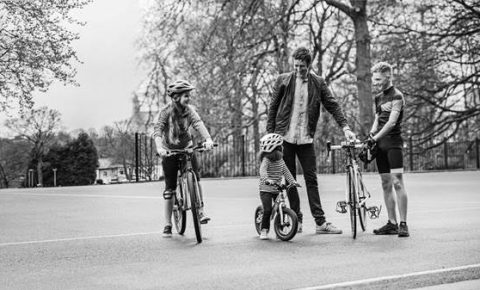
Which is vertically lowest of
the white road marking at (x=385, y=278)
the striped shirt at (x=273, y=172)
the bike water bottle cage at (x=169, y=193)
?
the white road marking at (x=385, y=278)

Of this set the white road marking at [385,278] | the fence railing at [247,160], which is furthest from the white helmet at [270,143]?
the fence railing at [247,160]

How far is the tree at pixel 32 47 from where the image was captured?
70.4ft

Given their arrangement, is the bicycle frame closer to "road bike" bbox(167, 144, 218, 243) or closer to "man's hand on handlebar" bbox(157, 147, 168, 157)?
"road bike" bbox(167, 144, 218, 243)

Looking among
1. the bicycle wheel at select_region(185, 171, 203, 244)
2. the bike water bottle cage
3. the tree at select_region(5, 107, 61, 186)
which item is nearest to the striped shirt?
the bicycle wheel at select_region(185, 171, 203, 244)

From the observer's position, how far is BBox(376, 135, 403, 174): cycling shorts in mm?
8305

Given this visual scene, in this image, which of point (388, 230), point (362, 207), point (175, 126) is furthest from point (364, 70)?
point (175, 126)

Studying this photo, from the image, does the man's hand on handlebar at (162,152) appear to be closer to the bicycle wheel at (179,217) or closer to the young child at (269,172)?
the bicycle wheel at (179,217)

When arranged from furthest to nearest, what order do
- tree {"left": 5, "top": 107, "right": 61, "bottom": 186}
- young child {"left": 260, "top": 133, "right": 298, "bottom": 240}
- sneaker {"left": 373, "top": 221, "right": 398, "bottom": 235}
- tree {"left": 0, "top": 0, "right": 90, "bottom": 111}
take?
tree {"left": 5, "top": 107, "right": 61, "bottom": 186}, tree {"left": 0, "top": 0, "right": 90, "bottom": 111}, sneaker {"left": 373, "top": 221, "right": 398, "bottom": 235}, young child {"left": 260, "top": 133, "right": 298, "bottom": 240}

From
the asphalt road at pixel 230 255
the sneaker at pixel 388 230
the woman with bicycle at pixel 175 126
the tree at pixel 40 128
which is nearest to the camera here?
the asphalt road at pixel 230 255

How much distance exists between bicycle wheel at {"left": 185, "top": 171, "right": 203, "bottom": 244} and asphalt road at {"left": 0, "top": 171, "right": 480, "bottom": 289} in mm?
133

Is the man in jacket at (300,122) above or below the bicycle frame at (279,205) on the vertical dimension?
above

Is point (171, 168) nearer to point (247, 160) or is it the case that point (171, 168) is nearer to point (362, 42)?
point (362, 42)

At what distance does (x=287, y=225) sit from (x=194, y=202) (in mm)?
1029

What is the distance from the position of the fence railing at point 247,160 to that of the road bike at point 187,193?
22.1 meters
